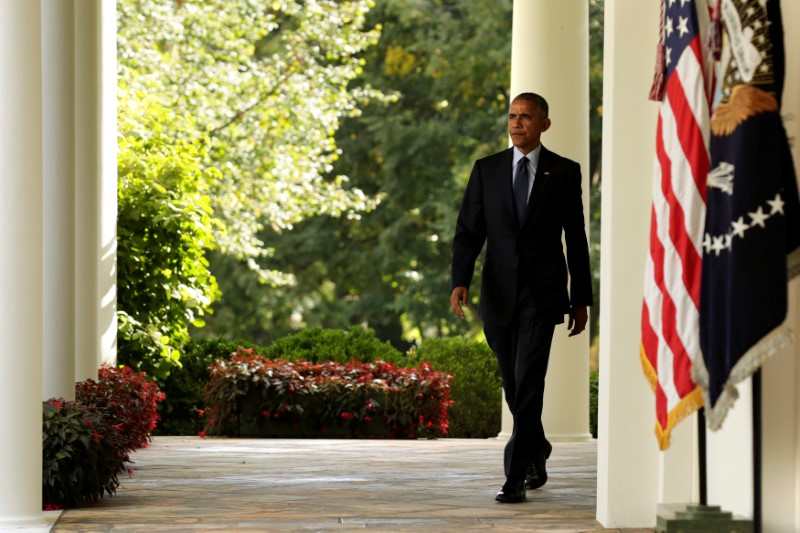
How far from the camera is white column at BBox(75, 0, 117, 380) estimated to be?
36.6ft

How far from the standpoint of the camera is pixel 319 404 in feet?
47.4

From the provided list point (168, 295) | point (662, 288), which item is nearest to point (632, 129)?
point (662, 288)

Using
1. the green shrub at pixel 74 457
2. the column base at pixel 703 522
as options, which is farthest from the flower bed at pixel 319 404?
the column base at pixel 703 522

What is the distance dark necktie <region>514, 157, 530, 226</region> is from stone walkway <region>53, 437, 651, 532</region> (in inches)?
72.3

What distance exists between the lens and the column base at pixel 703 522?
20.7 ft

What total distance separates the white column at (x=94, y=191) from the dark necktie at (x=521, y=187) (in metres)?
4.05

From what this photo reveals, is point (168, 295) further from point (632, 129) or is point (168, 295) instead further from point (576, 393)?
point (632, 129)

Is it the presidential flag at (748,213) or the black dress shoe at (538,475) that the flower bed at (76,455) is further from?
the presidential flag at (748,213)

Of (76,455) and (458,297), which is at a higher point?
(458,297)

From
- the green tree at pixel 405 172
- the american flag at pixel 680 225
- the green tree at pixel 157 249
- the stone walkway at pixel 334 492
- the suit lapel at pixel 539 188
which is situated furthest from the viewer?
the green tree at pixel 405 172

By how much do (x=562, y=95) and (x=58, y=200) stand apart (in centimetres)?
593

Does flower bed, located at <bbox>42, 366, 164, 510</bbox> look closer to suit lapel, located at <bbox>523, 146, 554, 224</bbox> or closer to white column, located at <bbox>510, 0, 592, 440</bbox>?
suit lapel, located at <bbox>523, 146, 554, 224</bbox>

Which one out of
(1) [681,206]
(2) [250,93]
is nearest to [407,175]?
(2) [250,93]

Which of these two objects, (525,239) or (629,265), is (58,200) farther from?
(629,265)
